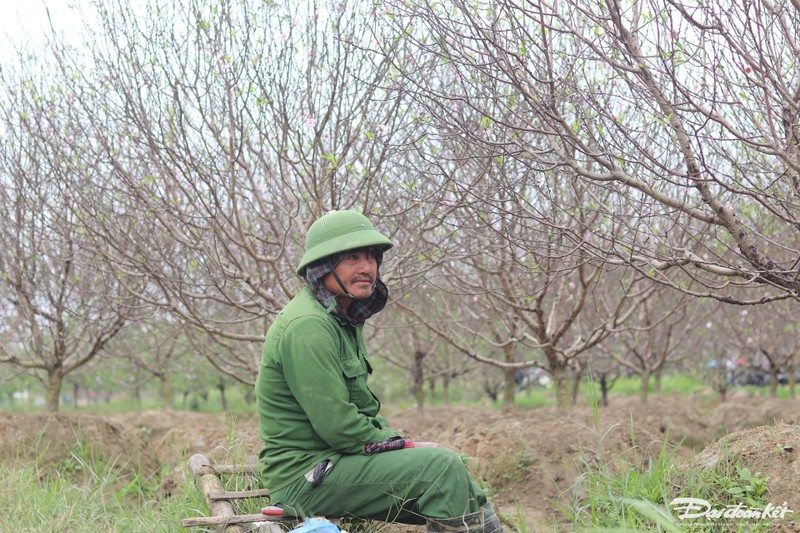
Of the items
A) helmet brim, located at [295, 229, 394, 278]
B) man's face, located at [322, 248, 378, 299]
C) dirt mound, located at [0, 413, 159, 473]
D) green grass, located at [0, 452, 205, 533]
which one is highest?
helmet brim, located at [295, 229, 394, 278]

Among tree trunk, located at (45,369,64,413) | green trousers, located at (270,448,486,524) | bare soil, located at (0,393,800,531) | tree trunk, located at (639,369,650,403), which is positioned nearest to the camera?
green trousers, located at (270,448,486,524)

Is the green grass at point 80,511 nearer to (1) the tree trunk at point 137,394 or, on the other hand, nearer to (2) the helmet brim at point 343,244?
(2) the helmet brim at point 343,244

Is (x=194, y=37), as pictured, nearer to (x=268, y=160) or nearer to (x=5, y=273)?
(x=268, y=160)

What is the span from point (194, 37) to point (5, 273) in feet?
11.1

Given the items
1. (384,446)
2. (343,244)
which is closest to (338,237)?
(343,244)

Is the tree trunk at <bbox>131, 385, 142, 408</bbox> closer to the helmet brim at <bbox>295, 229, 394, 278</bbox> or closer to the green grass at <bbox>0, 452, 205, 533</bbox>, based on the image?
the green grass at <bbox>0, 452, 205, 533</bbox>

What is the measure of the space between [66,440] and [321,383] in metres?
5.53

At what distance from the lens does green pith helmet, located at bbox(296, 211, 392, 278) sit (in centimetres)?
369

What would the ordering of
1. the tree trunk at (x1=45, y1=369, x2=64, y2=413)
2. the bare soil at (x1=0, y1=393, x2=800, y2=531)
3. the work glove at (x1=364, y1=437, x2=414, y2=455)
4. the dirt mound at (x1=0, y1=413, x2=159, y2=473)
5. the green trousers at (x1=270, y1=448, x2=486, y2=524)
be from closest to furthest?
the green trousers at (x1=270, y1=448, x2=486, y2=524) < the work glove at (x1=364, y1=437, x2=414, y2=455) < the bare soil at (x1=0, y1=393, x2=800, y2=531) < the dirt mound at (x1=0, y1=413, x2=159, y2=473) < the tree trunk at (x1=45, y1=369, x2=64, y2=413)

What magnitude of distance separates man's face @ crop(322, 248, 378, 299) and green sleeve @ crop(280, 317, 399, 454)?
0.25m

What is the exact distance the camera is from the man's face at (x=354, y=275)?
12.3 ft

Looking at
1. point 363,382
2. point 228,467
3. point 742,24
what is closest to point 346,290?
point 363,382

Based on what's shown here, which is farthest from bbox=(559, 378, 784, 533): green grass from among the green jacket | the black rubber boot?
the green jacket

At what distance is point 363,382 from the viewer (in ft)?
12.4
